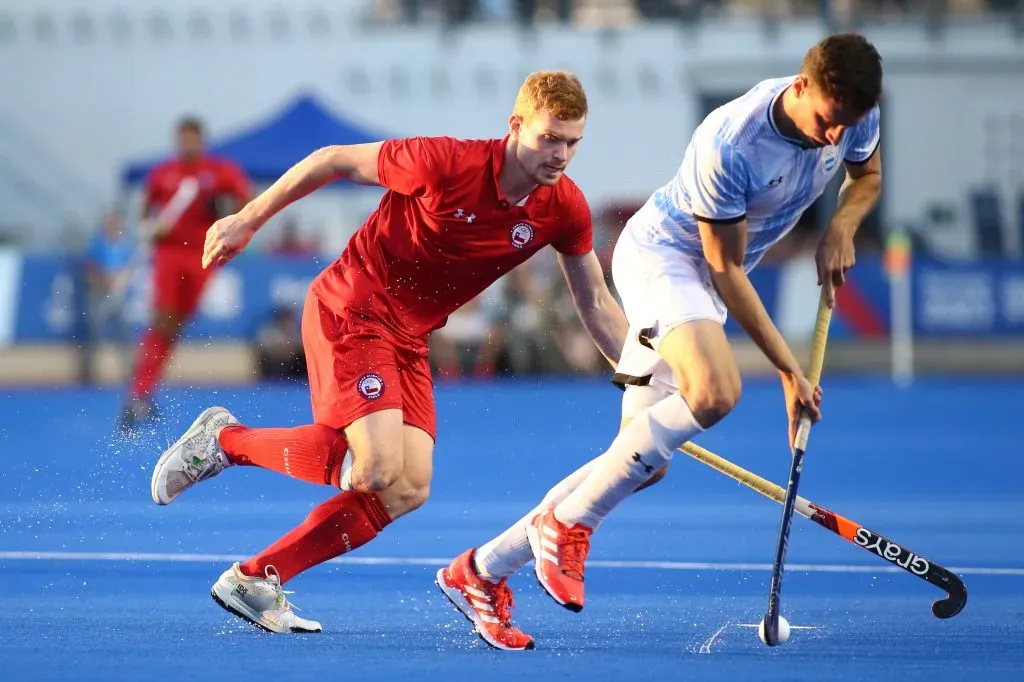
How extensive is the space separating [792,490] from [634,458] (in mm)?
530

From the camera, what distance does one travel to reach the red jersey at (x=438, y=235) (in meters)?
5.34

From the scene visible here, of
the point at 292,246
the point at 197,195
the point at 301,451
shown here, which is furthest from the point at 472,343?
the point at 301,451

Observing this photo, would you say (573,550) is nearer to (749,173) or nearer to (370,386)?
(370,386)

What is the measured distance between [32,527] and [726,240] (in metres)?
4.05

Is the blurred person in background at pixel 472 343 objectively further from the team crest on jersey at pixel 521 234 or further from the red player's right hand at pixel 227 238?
the red player's right hand at pixel 227 238

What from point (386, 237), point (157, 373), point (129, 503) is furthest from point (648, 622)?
point (157, 373)

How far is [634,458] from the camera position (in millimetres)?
5066

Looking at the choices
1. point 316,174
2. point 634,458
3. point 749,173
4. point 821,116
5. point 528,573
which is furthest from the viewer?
point 528,573

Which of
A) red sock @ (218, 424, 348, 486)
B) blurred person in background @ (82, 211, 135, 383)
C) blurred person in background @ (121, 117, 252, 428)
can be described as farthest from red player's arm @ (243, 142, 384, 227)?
blurred person in background @ (82, 211, 135, 383)

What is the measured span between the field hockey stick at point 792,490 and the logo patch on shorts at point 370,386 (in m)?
1.30

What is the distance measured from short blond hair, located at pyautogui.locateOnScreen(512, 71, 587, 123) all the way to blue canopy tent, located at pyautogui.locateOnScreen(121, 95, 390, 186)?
1339 centimetres

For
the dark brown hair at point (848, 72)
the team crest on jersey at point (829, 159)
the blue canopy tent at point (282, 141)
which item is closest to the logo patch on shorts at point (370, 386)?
the team crest on jersey at point (829, 159)

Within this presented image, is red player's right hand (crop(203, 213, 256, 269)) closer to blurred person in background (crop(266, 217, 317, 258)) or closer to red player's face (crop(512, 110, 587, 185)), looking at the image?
red player's face (crop(512, 110, 587, 185))

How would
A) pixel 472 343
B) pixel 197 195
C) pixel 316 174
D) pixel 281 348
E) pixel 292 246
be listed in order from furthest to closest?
pixel 292 246 < pixel 472 343 < pixel 281 348 < pixel 197 195 < pixel 316 174
